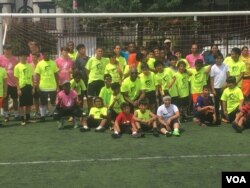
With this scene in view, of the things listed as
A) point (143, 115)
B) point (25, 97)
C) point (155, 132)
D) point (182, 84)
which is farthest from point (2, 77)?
point (182, 84)

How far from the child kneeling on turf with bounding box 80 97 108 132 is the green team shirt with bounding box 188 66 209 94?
2.24m

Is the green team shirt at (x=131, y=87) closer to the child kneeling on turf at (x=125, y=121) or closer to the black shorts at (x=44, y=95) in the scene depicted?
the child kneeling on turf at (x=125, y=121)

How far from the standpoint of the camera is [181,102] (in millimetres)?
12461

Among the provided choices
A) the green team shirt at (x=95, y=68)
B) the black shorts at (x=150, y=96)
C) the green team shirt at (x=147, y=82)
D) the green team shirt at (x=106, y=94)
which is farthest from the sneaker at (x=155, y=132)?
the green team shirt at (x=95, y=68)

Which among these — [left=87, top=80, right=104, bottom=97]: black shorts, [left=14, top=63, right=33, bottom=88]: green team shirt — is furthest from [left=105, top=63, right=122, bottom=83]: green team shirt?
[left=14, top=63, right=33, bottom=88]: green team shirt

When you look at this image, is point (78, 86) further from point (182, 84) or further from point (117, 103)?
point (182, 84)

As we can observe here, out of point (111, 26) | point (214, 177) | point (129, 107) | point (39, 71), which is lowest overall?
point (214, 177)

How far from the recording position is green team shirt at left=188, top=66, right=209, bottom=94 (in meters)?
12.3

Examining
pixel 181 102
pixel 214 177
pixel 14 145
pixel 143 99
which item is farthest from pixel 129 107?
pixel 214 177

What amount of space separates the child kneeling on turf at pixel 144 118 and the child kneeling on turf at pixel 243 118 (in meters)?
1.69

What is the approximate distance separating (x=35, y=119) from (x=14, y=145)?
270 cm

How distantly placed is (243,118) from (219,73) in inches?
56.9

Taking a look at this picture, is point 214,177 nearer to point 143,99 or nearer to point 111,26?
point 143,99

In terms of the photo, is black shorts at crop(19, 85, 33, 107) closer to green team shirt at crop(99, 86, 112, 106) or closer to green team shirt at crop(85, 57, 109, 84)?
green team shirt at crop(85, 57, 109, 84)
